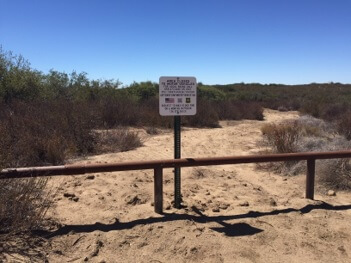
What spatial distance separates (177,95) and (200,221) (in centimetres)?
178

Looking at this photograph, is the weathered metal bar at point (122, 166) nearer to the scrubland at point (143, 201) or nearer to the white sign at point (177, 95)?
the scrubland at point (143, 201)

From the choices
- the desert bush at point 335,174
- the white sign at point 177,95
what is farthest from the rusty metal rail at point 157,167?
the desert bush at point 335,174

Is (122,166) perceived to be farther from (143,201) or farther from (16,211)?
(16,211)

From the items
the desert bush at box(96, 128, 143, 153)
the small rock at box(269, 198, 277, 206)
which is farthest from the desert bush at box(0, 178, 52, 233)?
the desert bush at box(96, 128, 143, 153)

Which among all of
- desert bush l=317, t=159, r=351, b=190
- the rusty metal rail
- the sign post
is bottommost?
desert bush l=317, t=159, r=351, b=190

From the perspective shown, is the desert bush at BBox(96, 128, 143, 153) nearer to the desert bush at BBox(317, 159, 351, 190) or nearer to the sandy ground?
the sandy ground

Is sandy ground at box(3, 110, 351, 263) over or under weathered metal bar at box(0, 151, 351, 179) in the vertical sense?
under

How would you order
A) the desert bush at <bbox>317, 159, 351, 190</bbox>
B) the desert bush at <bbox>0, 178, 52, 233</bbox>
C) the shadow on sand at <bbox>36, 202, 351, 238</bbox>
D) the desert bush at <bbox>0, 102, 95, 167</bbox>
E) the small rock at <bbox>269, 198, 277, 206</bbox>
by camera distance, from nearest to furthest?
the desert bush at <bbox>0, 178, 52, 233</bbox> < the shadow on sand at <bbox>36, 202, 351, 238</bbox> < the small rock at <bbox>269, 198, 277, 206</bbox> < the desert bush at <bbox>317, 159, 351, 190</bbox> < the desert bush at <bbox>0, 102, 95, 167</bbox>

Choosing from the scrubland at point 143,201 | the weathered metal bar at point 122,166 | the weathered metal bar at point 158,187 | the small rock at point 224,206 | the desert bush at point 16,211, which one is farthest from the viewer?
the small rock at point 224,206

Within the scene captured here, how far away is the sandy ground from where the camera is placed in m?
4.08

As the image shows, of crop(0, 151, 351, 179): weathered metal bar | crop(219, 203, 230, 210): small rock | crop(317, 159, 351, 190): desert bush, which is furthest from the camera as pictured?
crop(317, 159, 351, 190): desert bush

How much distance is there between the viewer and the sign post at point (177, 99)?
512 cm

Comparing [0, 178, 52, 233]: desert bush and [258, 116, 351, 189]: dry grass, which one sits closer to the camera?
[0, 178, 52, 233]: desert bush

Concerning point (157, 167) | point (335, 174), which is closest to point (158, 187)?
point (157, 167)
